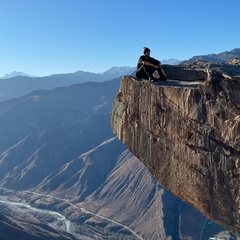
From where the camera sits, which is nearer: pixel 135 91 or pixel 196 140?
pixel 196 140

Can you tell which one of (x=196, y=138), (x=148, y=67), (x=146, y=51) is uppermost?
(x=146, y=51)

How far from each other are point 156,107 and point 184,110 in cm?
202

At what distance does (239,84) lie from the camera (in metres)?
14.8

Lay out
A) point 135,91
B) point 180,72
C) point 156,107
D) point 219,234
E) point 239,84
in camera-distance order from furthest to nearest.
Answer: point 219,234 < point 180,72 < point 135,91 < point 156,107 < point 239,84

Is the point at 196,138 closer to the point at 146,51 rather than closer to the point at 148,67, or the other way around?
the point at 148,67

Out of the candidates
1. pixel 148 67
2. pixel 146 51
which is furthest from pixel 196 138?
pixel 146 51

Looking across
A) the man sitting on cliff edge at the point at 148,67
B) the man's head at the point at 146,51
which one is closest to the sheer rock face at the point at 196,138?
the man sitting on cliff edge at the point at 148,67

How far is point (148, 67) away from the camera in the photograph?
64.2ft

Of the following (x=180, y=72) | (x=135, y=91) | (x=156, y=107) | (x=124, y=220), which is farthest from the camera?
(x=124, y=220)

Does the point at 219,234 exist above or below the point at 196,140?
below

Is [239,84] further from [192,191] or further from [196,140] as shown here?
[192,191]

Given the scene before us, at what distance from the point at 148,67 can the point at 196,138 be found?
17.6 feet

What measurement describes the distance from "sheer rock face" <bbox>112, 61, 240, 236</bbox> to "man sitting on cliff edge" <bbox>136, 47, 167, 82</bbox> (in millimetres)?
685

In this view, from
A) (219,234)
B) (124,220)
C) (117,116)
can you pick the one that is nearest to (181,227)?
(219,234)
